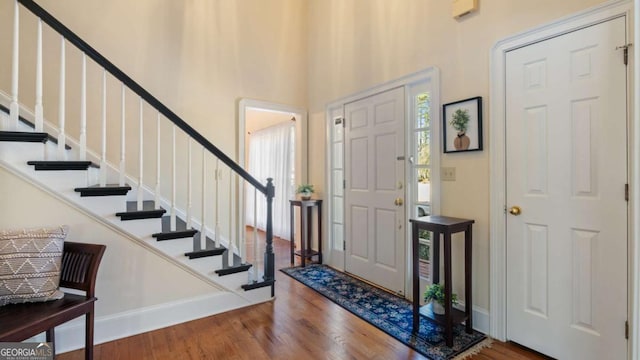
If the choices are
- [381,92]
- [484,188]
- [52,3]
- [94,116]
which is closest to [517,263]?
[484,188]

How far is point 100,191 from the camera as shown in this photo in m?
2.13

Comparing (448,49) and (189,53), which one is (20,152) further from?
(448,49)

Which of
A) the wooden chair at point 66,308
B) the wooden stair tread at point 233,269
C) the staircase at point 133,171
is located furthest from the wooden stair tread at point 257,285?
the wooden chair at point 66,308

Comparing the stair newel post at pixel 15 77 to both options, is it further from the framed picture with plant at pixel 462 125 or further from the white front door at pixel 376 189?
the framed picture with plant at pixel 462 125

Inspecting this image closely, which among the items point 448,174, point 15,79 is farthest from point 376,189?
point 15,79

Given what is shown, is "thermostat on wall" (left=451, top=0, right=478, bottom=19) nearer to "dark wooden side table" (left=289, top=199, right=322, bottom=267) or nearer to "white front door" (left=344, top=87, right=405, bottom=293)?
"white front door" (left=344, top=87, right=405, bottom=293)

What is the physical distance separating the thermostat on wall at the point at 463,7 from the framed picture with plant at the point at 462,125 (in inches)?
26.9

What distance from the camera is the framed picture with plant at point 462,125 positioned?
7.53 feet

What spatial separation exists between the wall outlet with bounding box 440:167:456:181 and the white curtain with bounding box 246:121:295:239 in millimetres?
3228

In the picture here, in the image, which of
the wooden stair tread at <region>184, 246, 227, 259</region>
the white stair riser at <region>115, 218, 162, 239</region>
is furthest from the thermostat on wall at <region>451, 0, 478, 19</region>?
the white stair riser at <region>115, 218, 162, 239</region>

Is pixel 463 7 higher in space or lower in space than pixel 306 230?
higher

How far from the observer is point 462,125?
2.38 metres

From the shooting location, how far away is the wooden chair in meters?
1.44

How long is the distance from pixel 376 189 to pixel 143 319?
7.84 feet
